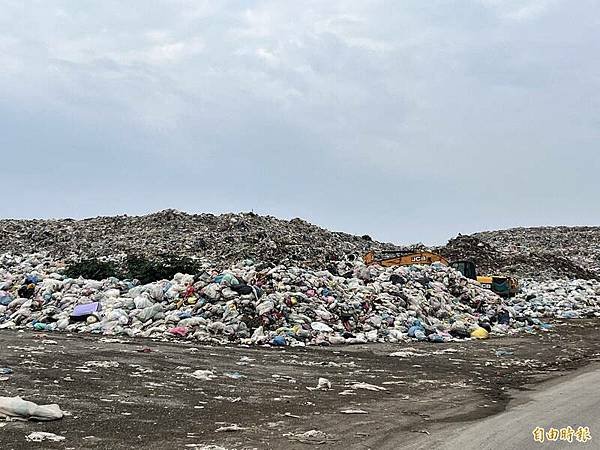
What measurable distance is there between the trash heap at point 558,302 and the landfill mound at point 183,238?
7553 millimetres

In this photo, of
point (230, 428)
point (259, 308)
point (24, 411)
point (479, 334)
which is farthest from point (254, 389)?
point (479, 334)

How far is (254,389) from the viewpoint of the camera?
7066 millimetres

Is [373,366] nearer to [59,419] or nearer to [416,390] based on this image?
[416,390]

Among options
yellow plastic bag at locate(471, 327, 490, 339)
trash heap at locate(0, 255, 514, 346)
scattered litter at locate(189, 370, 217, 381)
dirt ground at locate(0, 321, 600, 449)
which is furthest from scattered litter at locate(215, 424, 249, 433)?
yellow plastic bag at locate(471, 327, 490, 339)

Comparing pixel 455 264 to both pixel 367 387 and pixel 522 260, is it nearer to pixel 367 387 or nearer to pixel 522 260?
pixel 522 260

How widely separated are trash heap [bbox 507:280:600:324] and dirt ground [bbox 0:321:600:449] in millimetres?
7417

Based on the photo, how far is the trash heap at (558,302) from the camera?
18781mm

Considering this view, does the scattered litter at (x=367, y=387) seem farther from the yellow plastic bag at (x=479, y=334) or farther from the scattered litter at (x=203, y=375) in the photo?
the yellow plastic bag at (x=479, y=334)

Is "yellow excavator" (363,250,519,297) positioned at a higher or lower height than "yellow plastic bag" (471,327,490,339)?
higher

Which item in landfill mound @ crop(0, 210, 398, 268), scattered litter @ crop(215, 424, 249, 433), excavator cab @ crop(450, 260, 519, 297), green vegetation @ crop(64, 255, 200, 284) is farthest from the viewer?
landfill mound @ crop(0, 210, 398, 268)

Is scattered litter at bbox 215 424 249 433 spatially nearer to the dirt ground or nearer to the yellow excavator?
the dirt ground

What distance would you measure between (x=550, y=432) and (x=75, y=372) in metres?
5.14

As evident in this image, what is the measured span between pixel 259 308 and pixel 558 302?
12.7 m

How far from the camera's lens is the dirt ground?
194 inches
